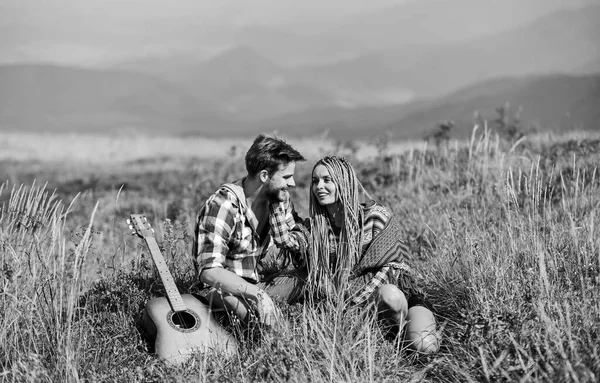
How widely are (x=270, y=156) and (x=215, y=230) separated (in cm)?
60

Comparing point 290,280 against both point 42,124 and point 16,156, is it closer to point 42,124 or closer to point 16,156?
point 16,156

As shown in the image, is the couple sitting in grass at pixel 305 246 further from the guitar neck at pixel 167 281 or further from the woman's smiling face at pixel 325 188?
the guitar neck at pixel 167 281

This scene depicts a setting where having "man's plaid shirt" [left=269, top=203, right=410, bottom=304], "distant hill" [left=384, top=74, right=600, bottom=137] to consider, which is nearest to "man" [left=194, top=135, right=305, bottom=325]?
"man's plaid shirt" [left=269, top=203, right=410, bottom=304]

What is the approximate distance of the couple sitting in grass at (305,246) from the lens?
13.9 feet

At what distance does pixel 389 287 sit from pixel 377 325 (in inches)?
10.2

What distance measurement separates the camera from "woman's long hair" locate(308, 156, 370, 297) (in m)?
4.37

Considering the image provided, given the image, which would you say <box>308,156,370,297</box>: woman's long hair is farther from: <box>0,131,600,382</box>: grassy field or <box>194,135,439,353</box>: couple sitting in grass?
<box>0,131,600,382</box>: grassy field

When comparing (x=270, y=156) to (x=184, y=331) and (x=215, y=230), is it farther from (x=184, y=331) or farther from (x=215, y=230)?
(x=184, y=331)

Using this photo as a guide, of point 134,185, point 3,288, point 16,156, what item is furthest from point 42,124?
point 3,288

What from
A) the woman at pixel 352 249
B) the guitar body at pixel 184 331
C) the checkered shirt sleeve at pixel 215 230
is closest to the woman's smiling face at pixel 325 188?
the woman at pixel 352 249

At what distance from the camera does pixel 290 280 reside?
4680 mm

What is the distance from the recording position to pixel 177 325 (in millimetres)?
4203

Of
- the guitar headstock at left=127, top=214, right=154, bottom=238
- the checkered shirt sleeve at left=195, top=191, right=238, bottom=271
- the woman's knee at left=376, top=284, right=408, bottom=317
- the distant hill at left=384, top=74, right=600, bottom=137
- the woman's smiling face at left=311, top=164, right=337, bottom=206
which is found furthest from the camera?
the distant hill at left=384, top=74, right=600, bottom=137

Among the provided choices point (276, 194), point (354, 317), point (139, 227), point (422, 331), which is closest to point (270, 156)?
point (276, 194)
